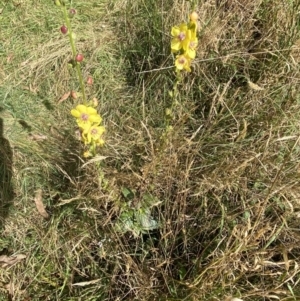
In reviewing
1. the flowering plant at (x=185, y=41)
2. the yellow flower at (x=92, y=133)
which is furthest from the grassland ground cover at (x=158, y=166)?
the flowering plant at (x=185, y=41)

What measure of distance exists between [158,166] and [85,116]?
0.56 metres

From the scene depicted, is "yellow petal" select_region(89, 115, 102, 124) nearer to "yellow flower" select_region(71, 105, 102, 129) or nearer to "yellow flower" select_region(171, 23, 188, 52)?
"yellow flower" select_region(71, 105, 102, 129)

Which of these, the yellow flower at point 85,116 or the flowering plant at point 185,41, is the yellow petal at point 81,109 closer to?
the yellow flower at point 85,116

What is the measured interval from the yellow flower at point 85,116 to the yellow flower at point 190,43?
0.38m

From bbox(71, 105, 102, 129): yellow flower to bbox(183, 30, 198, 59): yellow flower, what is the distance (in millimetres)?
376

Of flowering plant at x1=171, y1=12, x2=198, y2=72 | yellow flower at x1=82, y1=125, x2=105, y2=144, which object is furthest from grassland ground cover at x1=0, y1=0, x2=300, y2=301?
flowering plant at x1=171, y1=12, x2=198, y2=72

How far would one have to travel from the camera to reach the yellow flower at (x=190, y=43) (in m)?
1.50

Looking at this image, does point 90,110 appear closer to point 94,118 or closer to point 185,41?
point 94,118

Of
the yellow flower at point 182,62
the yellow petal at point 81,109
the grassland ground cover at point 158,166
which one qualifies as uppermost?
the yellow flower at point 182,62

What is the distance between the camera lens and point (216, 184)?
1.92 meters

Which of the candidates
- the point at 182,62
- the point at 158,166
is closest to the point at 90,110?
the point at 182,62

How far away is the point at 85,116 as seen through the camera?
153cm

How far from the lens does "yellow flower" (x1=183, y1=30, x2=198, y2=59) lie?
1.50 metres

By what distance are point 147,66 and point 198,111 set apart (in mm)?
449
